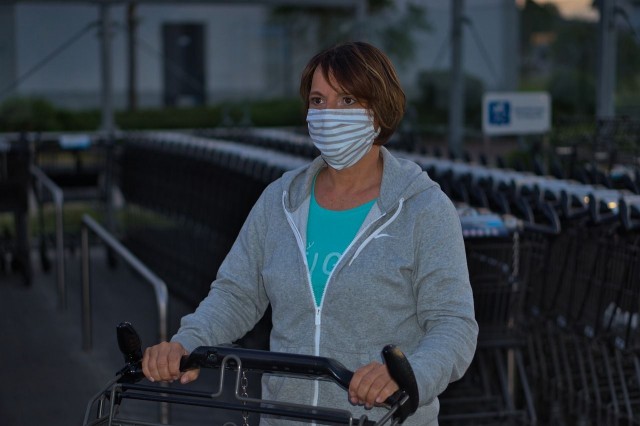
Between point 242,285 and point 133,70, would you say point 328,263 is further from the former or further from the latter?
point 133,70

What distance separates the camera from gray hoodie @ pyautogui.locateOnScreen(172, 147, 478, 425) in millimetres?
2441

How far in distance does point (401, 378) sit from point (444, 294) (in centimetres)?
35

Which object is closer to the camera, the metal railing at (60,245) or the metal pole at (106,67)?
the metal railing at (60,245)

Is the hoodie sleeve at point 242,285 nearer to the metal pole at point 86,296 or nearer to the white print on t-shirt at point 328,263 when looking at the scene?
the white print on t-shirt at point 328,263

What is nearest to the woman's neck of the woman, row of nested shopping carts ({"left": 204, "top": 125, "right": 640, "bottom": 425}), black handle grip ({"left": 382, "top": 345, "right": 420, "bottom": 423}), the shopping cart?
the woman

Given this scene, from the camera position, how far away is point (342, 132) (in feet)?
8.30

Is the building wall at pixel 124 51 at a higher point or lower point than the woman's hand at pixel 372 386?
higher

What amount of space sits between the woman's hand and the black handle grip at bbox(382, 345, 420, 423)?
0.06 feet

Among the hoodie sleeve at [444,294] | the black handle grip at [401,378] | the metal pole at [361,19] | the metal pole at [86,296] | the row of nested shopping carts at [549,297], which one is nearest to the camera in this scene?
the black handle grip at [401,378]

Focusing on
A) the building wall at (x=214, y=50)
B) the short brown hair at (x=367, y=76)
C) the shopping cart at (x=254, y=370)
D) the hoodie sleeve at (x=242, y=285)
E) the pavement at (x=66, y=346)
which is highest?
the building wall at (x=214, y=50)

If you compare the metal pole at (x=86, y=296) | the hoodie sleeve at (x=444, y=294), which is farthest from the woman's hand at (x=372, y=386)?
the metal pole at (x=86, y=296)

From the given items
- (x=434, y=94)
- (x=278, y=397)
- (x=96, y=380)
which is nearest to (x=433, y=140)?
(x=434, y=94)

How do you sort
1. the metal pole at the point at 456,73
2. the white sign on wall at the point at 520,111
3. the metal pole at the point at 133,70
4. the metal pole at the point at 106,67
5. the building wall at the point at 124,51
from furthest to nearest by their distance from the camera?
the metal pole at the point at 133,70 → the building wall at the point at 124,51 → the metal pole at the point at 106,67 → the metal pole at the point at 456,73 → the white sign on wall at the point at 520,111

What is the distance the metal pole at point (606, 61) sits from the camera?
422 inches
